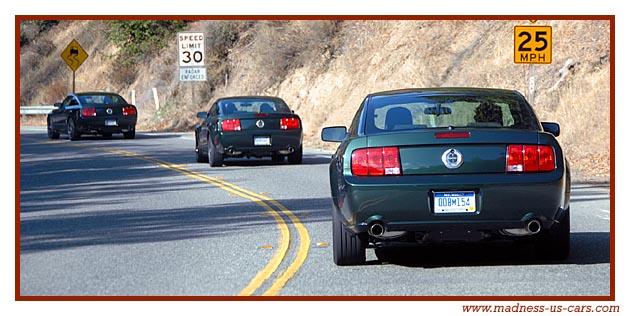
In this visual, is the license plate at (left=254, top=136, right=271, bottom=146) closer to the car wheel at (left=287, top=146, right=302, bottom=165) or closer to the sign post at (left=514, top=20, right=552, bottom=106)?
the car wheel at (left=287, top=146, right=302, bottom=165)

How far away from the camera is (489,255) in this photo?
10.1 m

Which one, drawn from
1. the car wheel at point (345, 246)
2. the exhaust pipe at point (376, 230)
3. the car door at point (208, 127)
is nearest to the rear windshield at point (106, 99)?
the car door at point (208, 127)

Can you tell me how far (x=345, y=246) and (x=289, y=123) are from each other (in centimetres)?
1250

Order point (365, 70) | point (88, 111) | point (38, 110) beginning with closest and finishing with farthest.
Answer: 1. point (88, 111)
2. point (365, 70)
3. point (38, 110)

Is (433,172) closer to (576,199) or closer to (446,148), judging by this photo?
(446,148)

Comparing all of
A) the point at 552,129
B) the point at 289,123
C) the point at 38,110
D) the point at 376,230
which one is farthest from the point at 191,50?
the point at 376,230

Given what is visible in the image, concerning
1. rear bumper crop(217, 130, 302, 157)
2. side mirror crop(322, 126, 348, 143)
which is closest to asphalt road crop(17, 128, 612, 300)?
side mirror crop(322, 126, 348, 143)

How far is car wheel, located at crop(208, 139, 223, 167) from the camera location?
21594mm

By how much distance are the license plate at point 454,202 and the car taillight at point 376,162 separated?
0.39 metres

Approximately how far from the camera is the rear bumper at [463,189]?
886cm

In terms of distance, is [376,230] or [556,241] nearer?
[376,230]

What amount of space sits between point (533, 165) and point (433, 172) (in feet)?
2.69

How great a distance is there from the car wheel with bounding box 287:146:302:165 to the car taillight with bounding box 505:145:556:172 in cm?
1333

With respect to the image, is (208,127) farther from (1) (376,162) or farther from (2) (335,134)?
(1) (376,162)
